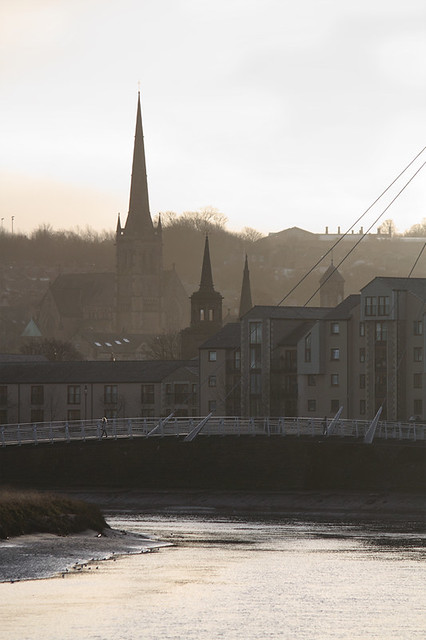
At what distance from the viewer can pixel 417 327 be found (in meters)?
126

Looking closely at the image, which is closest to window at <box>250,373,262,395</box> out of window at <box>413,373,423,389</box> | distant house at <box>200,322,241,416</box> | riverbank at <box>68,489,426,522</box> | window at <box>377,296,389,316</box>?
distant house at <box>200,322,241,416</box>

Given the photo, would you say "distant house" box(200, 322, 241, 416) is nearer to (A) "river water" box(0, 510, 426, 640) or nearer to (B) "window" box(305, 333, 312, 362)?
(B) "window" box(305, 333, 312, 362)

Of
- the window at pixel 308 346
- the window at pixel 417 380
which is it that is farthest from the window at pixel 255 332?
the window at pixel 417 380

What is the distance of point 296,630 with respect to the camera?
42000 mm

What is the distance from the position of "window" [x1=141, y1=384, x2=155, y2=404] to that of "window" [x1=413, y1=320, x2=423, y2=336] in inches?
1304

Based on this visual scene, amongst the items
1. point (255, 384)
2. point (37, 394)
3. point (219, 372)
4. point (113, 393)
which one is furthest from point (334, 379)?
point (37, 394)

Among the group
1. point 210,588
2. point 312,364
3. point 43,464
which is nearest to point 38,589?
point 210,588

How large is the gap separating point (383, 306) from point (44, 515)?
6656 centimetres

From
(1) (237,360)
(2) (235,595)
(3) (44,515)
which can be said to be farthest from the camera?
(1) (237,360)

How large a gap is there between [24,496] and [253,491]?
3328cm

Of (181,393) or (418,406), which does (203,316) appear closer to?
(181,393)

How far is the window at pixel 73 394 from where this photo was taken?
15162 cm

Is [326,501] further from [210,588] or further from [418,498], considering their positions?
[210,588]

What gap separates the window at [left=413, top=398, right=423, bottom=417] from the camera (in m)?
123
